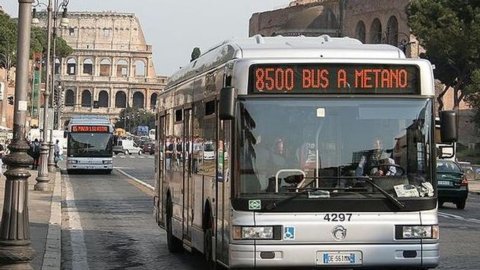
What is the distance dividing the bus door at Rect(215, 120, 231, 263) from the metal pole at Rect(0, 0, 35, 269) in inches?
76.9

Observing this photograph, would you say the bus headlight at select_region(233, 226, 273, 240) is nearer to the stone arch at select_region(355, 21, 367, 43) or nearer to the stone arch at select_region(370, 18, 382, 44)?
the stone arch at select_region(370, 18, 382, 44)

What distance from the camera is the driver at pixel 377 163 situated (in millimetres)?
10023

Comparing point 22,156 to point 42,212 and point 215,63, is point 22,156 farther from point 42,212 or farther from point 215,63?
point 42,212

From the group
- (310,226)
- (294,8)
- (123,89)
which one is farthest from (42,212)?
(123,89)

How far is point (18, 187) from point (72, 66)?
174726 millimetres

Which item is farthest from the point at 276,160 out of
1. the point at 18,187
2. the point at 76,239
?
the point at 76,239

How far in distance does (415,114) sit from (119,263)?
573cm

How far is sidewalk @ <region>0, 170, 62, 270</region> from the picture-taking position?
1384 centimetres

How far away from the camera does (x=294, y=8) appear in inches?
4931

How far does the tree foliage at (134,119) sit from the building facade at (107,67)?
8.07 metres

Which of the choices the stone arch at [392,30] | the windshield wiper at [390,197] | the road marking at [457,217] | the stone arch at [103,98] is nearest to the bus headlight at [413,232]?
the windshield wiper at [390,197]

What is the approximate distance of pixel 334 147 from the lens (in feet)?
32.9

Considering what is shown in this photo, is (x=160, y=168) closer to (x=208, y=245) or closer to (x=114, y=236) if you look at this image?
(x=114, y=236)

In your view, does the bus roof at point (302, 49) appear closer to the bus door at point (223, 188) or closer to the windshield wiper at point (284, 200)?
the bus door at point (223, 188)
